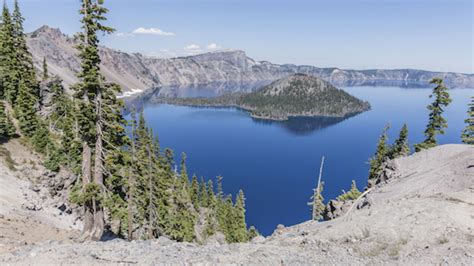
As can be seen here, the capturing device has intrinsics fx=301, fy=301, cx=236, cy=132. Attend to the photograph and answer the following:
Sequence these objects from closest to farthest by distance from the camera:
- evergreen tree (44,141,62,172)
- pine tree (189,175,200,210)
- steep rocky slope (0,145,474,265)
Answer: steep rocky slope (0,145,474,265) < evergreen tree (44,141,62,172) < pine tree (189,175,200,210)

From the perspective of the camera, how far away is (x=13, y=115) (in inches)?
2048

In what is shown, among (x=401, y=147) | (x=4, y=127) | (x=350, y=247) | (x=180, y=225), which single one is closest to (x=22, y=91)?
(x=4, y=127)

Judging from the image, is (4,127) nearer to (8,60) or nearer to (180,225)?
(8,60)

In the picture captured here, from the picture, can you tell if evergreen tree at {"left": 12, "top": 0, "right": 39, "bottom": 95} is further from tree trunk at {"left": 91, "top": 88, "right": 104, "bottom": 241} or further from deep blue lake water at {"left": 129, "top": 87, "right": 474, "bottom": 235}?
deep blue lake water at {"left": 129, "top": 87, "right": 474, "bottom": 235}

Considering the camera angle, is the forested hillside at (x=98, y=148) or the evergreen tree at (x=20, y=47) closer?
the forested hillside at (x=98, y=148)

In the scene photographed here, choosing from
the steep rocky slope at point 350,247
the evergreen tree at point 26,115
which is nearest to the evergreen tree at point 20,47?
the evergreen tree at point 26,115

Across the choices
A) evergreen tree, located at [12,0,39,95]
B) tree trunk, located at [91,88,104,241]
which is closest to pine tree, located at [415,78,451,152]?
tree trunk, located at [91,88,104,241]

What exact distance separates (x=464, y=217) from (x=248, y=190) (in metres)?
→ 103

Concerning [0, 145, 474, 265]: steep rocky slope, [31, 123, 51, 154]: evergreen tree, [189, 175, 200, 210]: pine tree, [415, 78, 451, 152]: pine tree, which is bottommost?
[189, 175, 200, 210]: pine tree

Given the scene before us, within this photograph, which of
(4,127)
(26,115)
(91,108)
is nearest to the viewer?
(91,108)

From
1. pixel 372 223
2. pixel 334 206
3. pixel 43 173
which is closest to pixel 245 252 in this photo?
pixel 372 223

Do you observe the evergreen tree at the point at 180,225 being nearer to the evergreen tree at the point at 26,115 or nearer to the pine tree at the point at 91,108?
the evergreen tree at the point at 26,115

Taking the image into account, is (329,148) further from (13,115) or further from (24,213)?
(24,213)

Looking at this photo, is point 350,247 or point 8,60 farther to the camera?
point 8,60
